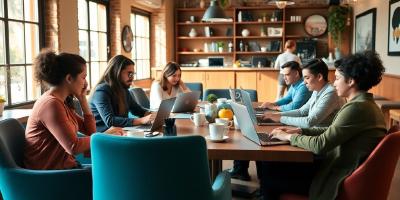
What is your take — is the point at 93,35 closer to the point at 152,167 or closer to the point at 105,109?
the point at 105,109

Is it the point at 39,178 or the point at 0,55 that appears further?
the point at 0,55

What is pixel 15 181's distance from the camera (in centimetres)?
210

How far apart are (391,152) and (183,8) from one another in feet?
29.0

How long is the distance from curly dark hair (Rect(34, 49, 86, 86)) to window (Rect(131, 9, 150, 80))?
6.10 m

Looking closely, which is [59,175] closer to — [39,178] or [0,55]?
[39,178]

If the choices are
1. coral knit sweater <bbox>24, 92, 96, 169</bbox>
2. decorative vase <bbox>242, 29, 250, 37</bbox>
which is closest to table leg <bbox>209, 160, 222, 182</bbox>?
coral knit sweater <bbox>24, 92, 96, 169</bbox>

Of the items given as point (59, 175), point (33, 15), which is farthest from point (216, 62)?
point (59, 175)

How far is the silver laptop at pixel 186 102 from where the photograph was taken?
3575mm

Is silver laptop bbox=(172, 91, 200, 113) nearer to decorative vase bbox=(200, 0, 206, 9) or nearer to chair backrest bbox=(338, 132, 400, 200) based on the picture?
chair backrest bbox=(338, 132, 400, 200)

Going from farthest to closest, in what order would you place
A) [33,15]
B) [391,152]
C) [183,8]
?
[183,8] → [33,15] → [391,152]

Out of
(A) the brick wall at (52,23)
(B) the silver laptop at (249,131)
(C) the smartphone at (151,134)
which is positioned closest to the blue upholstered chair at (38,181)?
(C) the smartphone at (151,134)

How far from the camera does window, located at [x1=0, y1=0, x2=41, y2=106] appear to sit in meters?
4.36

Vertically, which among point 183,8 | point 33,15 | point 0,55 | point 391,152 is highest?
point 183,8

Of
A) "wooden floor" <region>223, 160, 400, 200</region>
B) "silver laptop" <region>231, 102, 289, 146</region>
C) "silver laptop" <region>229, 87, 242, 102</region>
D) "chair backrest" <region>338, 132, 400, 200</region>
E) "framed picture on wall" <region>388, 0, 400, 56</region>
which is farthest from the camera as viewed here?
"framed picture on wall" <region>388, 0, 400, 56</region>
